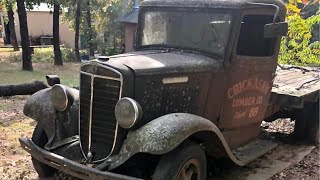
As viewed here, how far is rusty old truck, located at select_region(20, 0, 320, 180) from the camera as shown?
150 inches

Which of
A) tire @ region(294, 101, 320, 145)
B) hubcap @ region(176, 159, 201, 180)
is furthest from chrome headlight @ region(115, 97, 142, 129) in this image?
tire @ region(294, 101, 320, 145)

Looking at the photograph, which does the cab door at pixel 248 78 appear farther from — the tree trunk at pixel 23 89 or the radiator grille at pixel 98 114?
the tree trunk at pixel 23 89

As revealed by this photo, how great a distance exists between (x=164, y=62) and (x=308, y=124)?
3418 mm

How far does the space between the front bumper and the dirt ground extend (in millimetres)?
886

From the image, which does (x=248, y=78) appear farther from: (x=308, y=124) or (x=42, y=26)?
(x=42, y=26)

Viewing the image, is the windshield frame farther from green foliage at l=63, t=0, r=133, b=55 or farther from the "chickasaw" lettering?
green foliage at l=63, t=0, r=133, b=55

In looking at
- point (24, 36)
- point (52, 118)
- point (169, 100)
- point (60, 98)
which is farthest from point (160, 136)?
point (24, 36)

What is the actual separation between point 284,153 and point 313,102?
92 centimetres

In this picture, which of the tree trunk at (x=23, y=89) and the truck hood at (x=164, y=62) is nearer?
the truck hood at (x=164, y=62)

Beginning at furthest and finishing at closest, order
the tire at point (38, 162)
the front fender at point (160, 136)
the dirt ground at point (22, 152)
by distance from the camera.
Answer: the dirt ground at point (22, 152), the tire at point (38, 162), the front fender at point (160, 136)

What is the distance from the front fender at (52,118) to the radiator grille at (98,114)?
0.43 metres

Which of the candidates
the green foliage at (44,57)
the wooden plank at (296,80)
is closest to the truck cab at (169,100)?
the wooden plank at (296,80)

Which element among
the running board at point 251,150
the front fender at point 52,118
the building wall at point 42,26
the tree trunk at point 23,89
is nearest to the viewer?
the front fender at point 52,118

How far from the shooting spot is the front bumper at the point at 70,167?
360 cm
